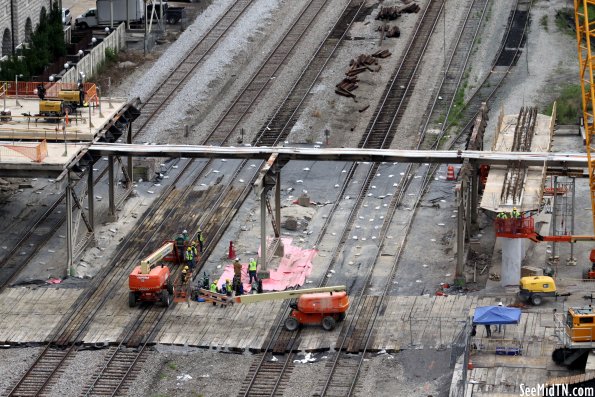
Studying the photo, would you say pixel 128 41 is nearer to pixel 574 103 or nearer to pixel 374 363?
pixel 574 103

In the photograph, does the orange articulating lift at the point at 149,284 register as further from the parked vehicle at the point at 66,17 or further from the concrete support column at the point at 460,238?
the parked vehicle at the point at 66,17

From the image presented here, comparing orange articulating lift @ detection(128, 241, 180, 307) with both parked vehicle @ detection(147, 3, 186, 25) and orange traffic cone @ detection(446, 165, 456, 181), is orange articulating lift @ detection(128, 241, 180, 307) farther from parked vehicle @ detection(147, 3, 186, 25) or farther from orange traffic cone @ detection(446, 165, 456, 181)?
parked vehicle @ detection(147, 3, 186, 25)

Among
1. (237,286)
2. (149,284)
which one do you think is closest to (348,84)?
(237,286)

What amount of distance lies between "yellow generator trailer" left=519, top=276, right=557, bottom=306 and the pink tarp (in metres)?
9.56

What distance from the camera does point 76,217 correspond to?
7719 centimetres

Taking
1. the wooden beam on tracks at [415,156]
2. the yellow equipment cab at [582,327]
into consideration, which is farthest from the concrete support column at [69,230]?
the yellow equipment cab at [582,327]

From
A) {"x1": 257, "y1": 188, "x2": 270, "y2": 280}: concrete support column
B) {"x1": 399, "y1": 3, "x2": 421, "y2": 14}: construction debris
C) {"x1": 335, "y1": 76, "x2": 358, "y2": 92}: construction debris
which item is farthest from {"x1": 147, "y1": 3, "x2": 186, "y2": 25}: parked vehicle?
{"x1": 257, "y1": 188, "x2": 270, "y2": 280}: concrete support column

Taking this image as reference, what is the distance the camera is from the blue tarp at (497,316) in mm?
66375

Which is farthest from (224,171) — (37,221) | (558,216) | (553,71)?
(553,71)

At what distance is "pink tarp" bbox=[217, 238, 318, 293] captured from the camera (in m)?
74.5

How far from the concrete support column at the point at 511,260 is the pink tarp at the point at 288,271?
8389 millimetres

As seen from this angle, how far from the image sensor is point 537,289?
71.0 m

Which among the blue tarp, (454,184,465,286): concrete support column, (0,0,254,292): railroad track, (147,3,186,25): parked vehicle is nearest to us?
the blue tarp

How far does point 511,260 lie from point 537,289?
2454mm
